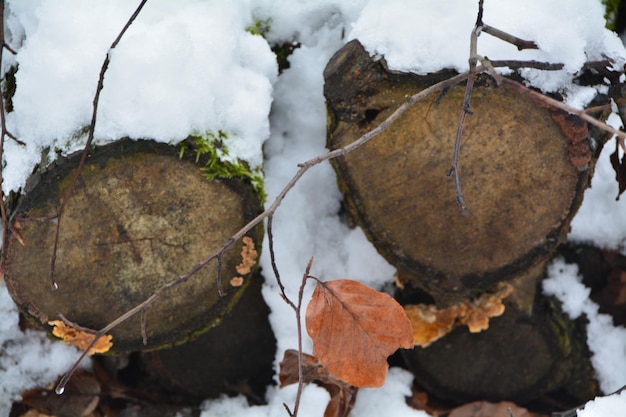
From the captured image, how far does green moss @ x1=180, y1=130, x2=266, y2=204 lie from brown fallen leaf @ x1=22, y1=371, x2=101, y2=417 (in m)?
1.11

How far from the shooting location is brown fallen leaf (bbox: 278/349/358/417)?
6.19ft

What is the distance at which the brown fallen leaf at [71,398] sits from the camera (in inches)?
80.8

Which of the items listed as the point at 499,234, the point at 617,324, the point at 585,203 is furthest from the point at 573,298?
the point at 499,234

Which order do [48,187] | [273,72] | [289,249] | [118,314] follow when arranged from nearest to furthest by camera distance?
1. [48,187]
2. [118,314]
3. [273,72]
4. [289,249]

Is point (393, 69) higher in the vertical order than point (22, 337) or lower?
higher

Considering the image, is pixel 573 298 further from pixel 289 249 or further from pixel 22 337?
pixel 22 337

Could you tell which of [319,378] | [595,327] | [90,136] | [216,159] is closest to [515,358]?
[595,327]

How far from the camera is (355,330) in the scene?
145cm

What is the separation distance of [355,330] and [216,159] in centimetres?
62

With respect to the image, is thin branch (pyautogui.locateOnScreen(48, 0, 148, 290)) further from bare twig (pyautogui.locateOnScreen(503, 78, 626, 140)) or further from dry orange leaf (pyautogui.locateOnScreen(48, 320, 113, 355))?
bare twig (pyautogui.locateOnScreen(503, 78, 626, 140))

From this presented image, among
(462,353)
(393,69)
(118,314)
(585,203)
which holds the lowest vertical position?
(118,314)

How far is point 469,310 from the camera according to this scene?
1.91 metres

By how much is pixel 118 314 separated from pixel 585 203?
1.77 metres

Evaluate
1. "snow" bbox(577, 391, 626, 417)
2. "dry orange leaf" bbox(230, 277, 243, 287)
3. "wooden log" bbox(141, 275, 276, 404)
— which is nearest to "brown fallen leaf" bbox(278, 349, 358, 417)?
"wooden log" bbox(141, 275, 276, 404)
